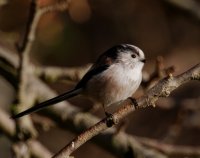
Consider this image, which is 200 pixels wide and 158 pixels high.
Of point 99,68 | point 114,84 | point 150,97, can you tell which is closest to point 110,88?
point 114,84

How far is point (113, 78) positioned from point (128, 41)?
123 inches

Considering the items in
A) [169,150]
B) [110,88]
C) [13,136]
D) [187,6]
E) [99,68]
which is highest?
[187,6]

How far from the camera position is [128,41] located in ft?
24.5

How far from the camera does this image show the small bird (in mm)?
4328

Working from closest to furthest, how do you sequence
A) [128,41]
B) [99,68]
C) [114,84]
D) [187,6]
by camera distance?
1. [114,84]
2. [99,68]
3. [187,6]
4. [128,41]

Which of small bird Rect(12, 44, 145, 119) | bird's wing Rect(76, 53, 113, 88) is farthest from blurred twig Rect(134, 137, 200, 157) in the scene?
bird's wing Rect(76, 53, 113, 88)

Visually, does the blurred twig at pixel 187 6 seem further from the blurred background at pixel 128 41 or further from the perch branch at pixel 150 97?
the perch branch at pixel 150 97

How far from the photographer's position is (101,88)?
4445 millimetres

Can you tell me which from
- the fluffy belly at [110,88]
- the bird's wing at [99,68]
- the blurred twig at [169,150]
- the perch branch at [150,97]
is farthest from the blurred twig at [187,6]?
the perch branch at [150,97]

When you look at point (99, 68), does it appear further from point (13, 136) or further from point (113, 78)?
point (13, 136)

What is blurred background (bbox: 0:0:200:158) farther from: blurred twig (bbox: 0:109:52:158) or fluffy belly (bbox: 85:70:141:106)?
fluffy belly (bbox: 85:70:141:106)

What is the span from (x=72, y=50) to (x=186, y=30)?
1.50 meters

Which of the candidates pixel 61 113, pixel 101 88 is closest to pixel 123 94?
pixel 101 88

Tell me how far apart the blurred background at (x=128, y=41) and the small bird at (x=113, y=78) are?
2312mm
